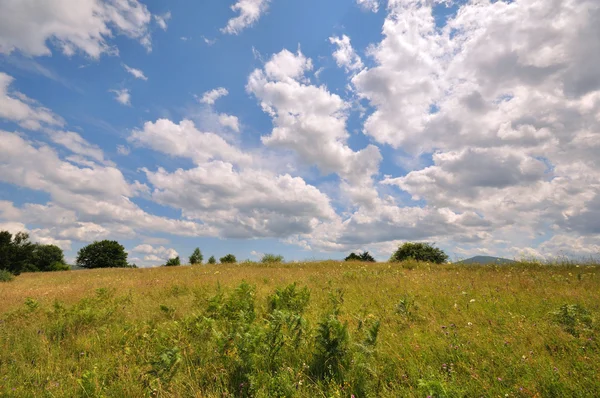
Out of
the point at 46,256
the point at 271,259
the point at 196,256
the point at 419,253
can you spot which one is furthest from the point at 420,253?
the point at 46,256

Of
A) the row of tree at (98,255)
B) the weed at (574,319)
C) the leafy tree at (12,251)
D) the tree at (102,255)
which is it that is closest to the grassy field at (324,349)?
→ the weed at (574,319)

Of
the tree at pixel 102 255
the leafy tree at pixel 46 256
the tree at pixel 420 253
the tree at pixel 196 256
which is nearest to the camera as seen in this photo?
the tree at pixel 420 253

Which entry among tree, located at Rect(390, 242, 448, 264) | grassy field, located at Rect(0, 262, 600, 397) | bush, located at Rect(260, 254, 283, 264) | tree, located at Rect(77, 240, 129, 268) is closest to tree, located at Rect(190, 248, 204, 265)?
bush, located at Rect(260, 254, 283, 264)

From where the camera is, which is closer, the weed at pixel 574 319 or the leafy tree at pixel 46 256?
the weed at pixel 574 319

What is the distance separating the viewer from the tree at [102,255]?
62156 mm

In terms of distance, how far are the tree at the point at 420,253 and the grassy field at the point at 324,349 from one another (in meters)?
13.4

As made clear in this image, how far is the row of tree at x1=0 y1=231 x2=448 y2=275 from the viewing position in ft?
73.1

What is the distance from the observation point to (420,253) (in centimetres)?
2189

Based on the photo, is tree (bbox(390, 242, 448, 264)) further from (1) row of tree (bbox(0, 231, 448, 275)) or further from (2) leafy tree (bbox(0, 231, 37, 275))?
(2) leafy tree (bbox(0, 231, 37, 275))

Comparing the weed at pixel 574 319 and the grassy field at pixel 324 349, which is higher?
the weed at pixel 574 319

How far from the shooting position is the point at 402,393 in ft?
12.2

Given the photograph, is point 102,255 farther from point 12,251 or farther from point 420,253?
point 420,253

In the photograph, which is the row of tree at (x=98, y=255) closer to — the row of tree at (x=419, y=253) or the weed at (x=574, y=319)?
the row of tree at (x=419, y=253)

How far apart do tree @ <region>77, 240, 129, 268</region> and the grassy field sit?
6359 cm
